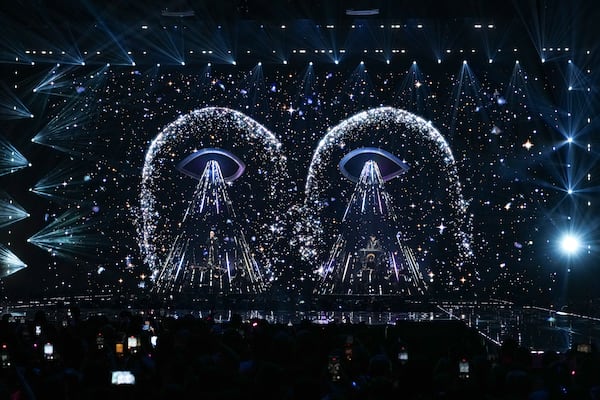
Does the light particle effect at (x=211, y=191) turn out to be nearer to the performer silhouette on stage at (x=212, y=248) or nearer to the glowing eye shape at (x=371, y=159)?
the performer silhouette on stage at (x=212, y=248)

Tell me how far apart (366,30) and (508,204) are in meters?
6.39

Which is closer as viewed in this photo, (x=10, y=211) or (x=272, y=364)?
(x=272, y=364)

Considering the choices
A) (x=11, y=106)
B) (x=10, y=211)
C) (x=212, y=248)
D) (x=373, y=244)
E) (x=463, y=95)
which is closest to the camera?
(x=373, y=244)

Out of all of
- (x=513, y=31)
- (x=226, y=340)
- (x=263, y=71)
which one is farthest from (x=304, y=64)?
(x=226, y=340)

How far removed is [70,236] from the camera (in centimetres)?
3372

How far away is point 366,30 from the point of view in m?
30.7

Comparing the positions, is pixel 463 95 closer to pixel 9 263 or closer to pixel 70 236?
pixel 70 236

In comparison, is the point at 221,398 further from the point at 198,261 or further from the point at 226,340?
the point at 198,261

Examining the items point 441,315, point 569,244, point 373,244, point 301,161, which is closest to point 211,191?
point 301,161

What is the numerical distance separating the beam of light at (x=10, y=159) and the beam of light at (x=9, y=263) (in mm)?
2451

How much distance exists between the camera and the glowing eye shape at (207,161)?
32.6m

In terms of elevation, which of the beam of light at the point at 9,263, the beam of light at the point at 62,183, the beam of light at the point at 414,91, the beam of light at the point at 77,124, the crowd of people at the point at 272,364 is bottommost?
the crowd of people at the point at 272,364

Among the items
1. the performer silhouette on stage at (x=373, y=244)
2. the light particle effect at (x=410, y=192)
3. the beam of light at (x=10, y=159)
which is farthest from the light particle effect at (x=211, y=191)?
the beam of light at (x=10, y=159)

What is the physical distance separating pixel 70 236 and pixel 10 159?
9.77 feet
